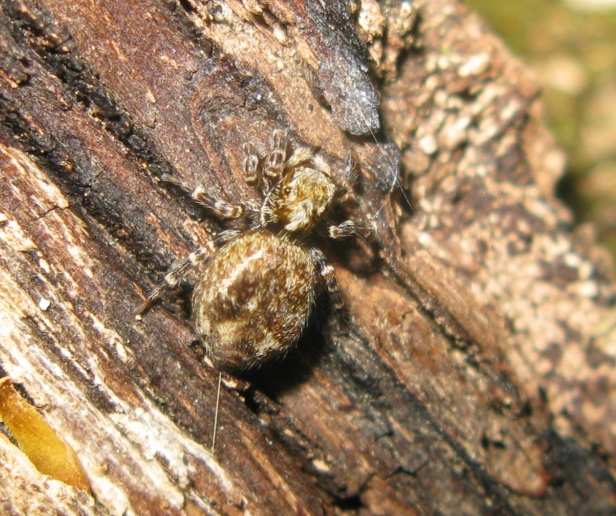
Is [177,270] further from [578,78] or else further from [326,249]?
[578,78]

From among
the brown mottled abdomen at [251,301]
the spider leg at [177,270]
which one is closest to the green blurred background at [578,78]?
the brown mottled abdomen at [251,301]

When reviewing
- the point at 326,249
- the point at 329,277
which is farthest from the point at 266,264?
the point at 326,249

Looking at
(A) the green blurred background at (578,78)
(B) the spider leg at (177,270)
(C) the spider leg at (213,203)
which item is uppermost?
(A) the green blurred background at (578,78)

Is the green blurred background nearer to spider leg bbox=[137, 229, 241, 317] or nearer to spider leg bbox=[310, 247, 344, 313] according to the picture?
spider leg bbox=[310, 247, 344, 313]

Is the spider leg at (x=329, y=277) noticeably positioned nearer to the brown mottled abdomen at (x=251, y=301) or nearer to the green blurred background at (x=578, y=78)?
the brown mottled abdomen at (x=251, y=301)

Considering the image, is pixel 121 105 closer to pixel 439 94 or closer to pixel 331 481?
pixel 439 94

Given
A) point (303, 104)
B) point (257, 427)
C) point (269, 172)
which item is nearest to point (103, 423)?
point (257, 427)

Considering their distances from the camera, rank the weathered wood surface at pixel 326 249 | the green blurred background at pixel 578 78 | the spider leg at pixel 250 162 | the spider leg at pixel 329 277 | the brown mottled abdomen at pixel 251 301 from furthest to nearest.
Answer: the green blurred background at pixel 578 78, the spider leg at pixel 329 277, the spider leg at pixel 250 162, the brown mottled abdomen at pixel 251 301, the weathered wood surface at pixel 326 249
